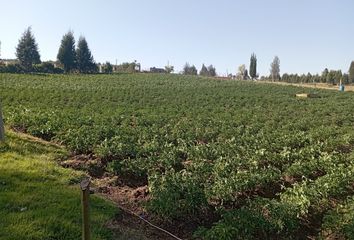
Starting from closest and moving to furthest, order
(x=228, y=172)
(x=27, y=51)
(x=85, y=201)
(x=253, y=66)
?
(x=85, y=201), (x=228, y=172), (x=27, y=51), (x=253, y=66)

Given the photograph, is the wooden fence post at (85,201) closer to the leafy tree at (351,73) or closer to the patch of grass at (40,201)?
the patch of grass at (40,201)

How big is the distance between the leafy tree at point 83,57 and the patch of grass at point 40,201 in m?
55.7

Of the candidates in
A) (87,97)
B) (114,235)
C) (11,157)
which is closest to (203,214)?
(114,235)

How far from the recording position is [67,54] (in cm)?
6172

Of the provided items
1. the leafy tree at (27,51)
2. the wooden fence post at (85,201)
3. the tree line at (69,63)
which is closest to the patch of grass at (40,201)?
the wooden fence post at (85,201)

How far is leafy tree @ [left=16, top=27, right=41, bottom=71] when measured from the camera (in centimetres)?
5838

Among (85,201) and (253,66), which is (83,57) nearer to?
(253,66)

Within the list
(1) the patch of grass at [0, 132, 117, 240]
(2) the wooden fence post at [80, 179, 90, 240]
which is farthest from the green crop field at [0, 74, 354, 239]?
(2) the wooden fence post at [80, 179, 90, 240]

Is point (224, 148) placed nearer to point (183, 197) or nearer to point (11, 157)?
point (183, 197)

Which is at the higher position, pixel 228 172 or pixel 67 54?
pixel 67 54

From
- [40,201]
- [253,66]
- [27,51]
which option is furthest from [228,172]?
[253,66]

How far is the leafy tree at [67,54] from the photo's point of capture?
61.5 metres

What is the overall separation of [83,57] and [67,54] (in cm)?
287

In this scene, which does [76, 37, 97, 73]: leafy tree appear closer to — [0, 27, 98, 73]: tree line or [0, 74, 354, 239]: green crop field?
[0, 27, 98, 73]: tree line
